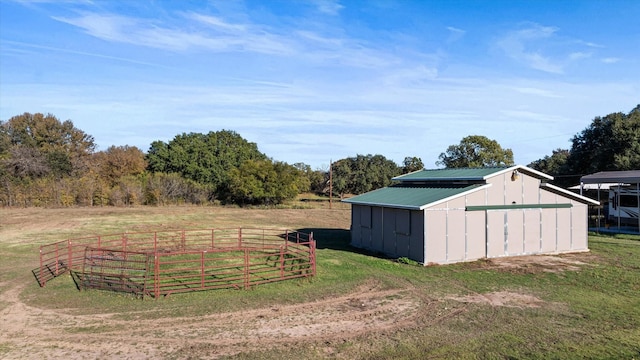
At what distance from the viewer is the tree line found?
4469cm

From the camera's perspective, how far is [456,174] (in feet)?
70.6

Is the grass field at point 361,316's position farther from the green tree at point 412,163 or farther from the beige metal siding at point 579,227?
the green tree at point 412,163

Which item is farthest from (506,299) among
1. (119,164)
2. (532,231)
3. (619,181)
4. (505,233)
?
(119,164)

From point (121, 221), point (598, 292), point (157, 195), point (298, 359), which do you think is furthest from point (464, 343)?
point (157, 195)

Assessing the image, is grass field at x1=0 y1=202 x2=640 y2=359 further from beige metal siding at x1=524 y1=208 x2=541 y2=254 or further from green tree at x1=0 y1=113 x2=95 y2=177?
green tree at x1=0 y1=113 x2=95 y2=177

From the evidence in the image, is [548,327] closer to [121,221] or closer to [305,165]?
[121,221]

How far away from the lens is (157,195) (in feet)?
160

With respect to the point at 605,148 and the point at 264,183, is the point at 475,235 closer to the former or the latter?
the point at 605,148

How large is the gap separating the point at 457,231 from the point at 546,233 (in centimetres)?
526

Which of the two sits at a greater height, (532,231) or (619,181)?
(619,181)

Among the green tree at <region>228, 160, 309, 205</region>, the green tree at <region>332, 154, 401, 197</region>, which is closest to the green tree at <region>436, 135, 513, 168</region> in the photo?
the green tree at <region>332, 154, 401, 197</region>

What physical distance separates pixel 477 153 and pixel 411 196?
3683cm

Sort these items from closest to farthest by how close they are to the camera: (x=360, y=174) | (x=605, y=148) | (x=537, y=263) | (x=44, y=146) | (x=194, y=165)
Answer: (x=537, y=263)
(x=605, y=148)
(x=194, y=165)
(x=44, y=146)
(x=360, y=174)

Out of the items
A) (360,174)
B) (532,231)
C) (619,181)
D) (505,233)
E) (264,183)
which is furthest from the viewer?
(360,174)
